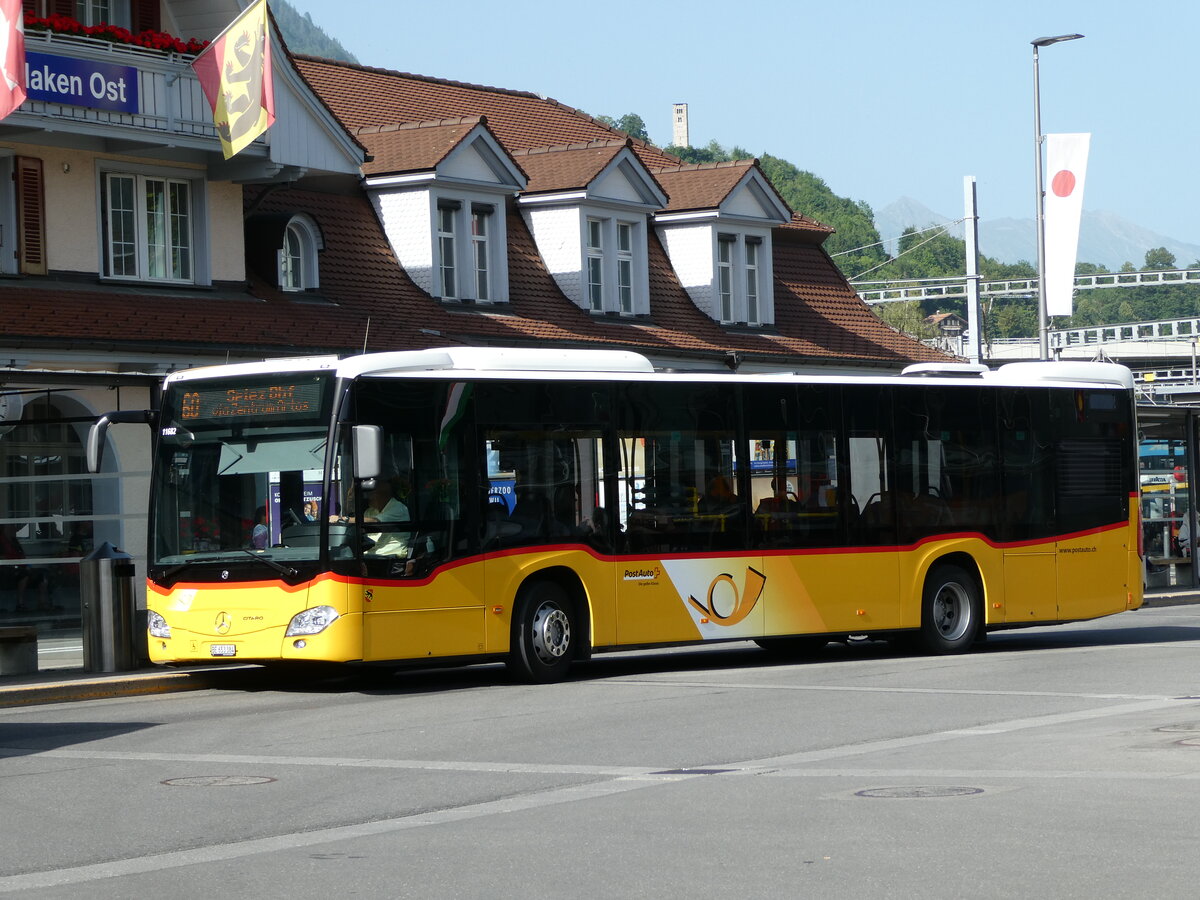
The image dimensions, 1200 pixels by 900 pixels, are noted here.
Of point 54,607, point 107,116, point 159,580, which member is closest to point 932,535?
point 159,580

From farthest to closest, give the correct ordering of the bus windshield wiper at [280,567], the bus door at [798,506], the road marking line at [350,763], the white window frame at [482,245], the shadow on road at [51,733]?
1. the white window frame at [482,245]
2. the bus door at [798,506]
3. the bus windshield wiper at [280,567]
4. the shadow on road at [51,733]
5. the road marking line at [350,763]

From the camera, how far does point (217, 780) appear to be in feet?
37.2

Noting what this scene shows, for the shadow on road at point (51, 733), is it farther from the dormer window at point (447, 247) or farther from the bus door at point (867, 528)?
the dormer window at point (447, 247)

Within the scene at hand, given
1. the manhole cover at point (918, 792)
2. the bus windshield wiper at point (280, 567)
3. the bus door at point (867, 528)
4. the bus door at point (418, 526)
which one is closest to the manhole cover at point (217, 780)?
the manhole cover at point (918, 792)

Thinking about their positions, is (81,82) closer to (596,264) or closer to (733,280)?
(596,264)

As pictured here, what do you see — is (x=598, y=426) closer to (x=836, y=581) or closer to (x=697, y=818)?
(x=836, y=581)

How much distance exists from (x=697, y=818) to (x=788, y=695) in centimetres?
672

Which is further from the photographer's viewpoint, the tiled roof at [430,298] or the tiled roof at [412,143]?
the tiled roof at [412,143]

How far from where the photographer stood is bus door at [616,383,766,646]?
60.4 ft

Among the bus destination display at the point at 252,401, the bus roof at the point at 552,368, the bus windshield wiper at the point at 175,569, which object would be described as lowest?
the bus windshield wiper at the point at 175,569

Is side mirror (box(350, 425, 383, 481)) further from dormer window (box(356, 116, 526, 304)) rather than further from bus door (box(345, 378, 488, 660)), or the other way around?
dormer window (box(356, 116, 526, 304))

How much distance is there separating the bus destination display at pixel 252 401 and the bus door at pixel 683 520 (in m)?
3.18

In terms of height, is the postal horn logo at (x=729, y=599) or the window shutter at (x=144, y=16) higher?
the window shutter at (x=144, y=16)

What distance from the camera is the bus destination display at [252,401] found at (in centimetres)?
1666
